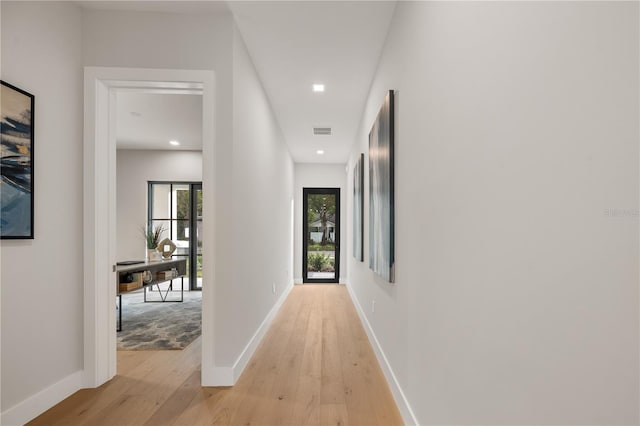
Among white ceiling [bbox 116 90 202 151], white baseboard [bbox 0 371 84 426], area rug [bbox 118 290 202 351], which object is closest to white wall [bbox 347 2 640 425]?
white baseboard [bbox 0 371 84 426]

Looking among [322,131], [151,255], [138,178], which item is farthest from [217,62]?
[138,178]

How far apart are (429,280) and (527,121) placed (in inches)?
37.5

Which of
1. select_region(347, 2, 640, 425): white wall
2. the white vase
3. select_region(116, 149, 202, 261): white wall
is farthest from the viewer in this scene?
select_region(116, 149, 202, 261): white wall

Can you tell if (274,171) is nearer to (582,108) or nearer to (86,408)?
(86,408)

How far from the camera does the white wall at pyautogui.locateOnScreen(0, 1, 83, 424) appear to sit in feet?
6.43

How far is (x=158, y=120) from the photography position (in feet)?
16.5

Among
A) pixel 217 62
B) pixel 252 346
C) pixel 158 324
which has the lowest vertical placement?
pixel 158 324

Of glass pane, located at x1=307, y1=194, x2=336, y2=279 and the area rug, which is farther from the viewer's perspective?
glass pane, located at x1=307, y1=194, x2=336, y2=279

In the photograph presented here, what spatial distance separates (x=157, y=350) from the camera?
3.28 m

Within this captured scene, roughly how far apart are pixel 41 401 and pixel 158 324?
6.92 ft

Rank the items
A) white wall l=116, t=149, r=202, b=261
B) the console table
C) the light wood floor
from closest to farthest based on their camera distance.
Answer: the light wood floor
the console table
white wall l=116, t=149, r=202, b=261

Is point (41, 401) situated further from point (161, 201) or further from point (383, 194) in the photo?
point (161, 201)

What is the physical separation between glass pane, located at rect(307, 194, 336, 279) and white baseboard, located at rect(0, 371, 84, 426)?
18.2 feet

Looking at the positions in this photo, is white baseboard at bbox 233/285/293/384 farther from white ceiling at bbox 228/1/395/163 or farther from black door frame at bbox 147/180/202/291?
white ceiling at bbox 228/1/395/163
